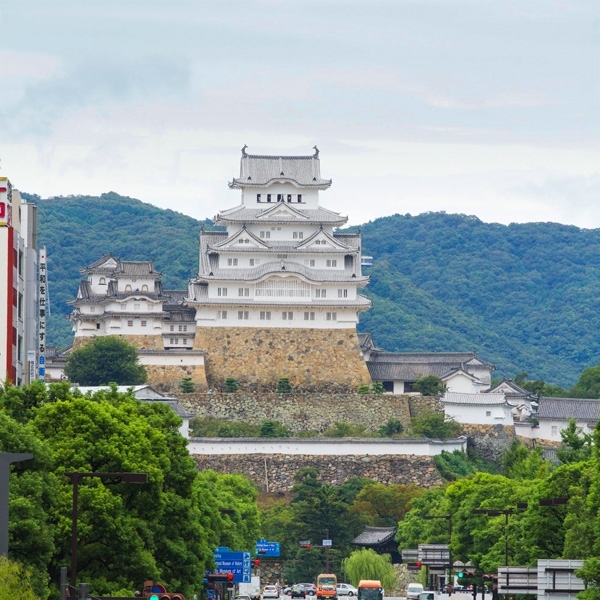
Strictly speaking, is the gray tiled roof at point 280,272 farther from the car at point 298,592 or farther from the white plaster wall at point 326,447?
the car at point 298,592

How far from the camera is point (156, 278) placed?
9212 centimetres

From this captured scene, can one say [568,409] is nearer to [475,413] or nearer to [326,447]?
[475,413]

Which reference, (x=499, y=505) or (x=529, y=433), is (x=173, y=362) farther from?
(x=499, y=505)

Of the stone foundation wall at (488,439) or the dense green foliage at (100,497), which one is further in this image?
the stone foundation wall at (488,439)

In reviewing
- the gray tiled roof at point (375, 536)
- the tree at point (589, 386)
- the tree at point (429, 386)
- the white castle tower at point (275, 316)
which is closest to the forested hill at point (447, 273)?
the tree at point (589, 386)

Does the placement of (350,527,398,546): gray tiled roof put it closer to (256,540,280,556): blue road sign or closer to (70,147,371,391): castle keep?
(256,540,280,556): blue road sign

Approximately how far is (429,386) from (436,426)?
4.30m

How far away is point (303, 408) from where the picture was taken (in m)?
84.4

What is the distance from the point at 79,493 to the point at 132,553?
2.27m

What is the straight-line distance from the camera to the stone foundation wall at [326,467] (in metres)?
77.9

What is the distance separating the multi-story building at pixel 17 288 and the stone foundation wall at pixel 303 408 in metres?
27.9

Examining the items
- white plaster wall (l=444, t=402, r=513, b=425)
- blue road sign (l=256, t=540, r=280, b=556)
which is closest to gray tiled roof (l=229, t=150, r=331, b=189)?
white plaster wall (l=444, t=402, r=513, b=425)

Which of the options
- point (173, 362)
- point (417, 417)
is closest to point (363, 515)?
point (417, 417)

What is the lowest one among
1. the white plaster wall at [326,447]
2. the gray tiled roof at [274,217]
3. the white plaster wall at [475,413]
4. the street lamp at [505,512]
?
the street lamp at [505,512]
